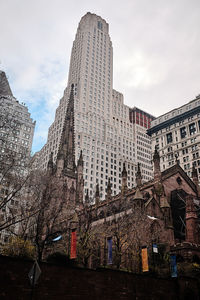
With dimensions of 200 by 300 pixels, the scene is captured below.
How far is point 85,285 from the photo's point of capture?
68.6ft

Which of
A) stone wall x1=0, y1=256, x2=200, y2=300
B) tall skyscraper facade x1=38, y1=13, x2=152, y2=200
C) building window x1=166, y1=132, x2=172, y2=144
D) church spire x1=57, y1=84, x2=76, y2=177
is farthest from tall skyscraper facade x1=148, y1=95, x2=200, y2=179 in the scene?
stone wall x1=0, y1=256, x2=200, y2=300

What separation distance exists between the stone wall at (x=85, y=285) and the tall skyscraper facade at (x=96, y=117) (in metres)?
67.5

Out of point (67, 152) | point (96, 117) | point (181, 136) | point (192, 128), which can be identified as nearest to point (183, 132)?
point (181, 136)

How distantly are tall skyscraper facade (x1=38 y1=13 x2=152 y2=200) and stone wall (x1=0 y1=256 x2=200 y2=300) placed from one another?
221ft

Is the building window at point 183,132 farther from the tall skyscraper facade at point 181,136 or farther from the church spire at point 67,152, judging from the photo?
the church spire at point 67,152

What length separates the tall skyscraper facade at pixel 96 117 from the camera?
102m

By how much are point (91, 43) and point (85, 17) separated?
16.7m

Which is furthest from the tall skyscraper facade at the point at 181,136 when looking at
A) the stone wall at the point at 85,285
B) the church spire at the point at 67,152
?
the stone wall at the point at 85,285

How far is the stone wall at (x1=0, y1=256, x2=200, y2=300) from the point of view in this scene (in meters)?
17.4

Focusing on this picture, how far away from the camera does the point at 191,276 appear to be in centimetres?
3008

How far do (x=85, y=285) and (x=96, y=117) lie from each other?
9390 centimetres

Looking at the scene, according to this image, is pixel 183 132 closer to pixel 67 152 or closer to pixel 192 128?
pixel 192 128

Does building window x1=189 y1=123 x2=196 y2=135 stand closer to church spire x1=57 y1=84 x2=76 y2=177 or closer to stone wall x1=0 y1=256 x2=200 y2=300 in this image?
church spire x1=57 y1=84 x2=76 y2=177

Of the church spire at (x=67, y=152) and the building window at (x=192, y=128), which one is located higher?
the building window at (x=192, y=128)
